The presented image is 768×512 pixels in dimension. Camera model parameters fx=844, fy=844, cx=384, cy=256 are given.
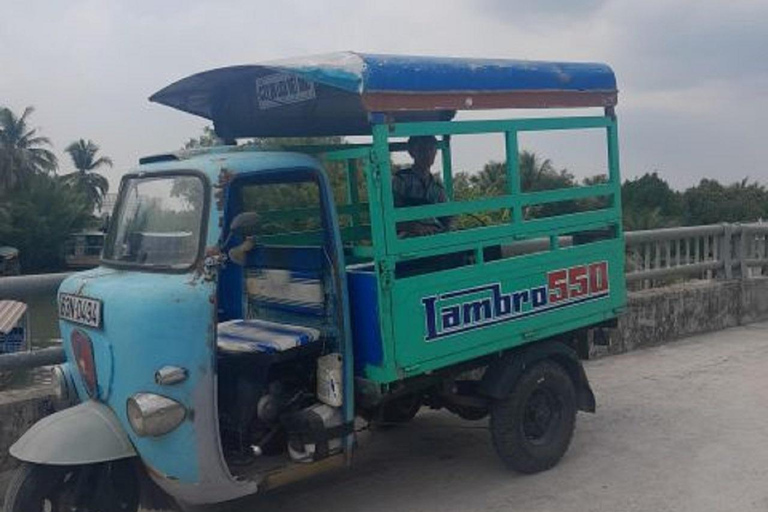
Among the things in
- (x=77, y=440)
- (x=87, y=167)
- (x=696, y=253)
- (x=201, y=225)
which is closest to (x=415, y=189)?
(x=201, y=225)

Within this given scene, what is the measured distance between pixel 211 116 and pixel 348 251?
5.36 feet

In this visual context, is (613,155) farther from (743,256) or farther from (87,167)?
(87,167)

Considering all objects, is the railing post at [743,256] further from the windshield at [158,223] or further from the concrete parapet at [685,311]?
the windshield at [158,223]

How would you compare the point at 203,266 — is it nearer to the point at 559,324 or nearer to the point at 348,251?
the point at 348,251

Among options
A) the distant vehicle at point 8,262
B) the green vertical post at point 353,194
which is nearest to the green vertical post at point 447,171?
the green vertical post at point 353,194

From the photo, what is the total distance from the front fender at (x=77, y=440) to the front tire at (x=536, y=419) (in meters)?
2.24

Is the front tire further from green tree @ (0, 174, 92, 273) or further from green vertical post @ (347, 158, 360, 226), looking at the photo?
green tree @ (0, 174, 92, 273)

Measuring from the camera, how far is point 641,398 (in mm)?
6879

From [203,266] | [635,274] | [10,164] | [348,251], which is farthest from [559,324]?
[10,164]

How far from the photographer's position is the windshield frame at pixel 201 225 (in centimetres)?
408

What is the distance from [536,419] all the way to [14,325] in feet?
11.9

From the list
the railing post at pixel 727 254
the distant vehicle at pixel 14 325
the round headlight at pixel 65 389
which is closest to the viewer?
the round headlight at pixel 65 389

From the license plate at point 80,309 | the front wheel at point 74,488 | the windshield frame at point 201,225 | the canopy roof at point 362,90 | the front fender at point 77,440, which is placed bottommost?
the front wheel at point 74,488

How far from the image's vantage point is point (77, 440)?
3.86 metres
